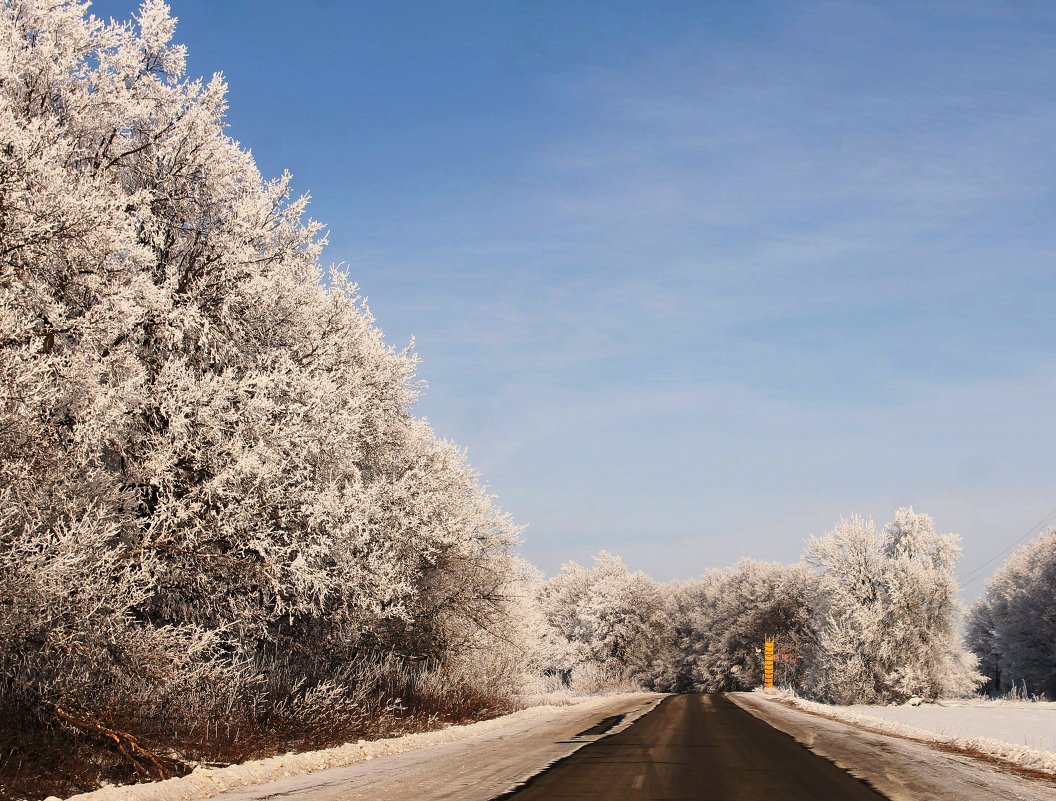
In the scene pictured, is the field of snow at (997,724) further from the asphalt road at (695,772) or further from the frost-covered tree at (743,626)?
the frost-covered tree at (743,626)

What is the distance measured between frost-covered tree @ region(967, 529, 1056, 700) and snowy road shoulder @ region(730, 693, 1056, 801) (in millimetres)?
47347

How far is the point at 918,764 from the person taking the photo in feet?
47.9

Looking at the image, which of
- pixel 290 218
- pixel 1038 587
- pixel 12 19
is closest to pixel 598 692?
pixel 1038 587

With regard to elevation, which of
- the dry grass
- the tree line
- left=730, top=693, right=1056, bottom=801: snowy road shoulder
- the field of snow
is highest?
the tree line

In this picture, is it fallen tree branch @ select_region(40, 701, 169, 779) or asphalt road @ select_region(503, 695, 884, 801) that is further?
fallen tree branch @ select_region(40, 701, 169, 779)

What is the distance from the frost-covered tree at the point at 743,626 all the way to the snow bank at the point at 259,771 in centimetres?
7467

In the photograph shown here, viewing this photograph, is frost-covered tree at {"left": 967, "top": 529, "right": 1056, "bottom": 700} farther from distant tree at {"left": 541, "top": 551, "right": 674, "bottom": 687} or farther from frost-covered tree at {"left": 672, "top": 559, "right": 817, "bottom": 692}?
distant tree at {"left": 541, "top": 551, "right": 674, "bottom": 687}

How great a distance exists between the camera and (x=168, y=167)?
54.5 ft

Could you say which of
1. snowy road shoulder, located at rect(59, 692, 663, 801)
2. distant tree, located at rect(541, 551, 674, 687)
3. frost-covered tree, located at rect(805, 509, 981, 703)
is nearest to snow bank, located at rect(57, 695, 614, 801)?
snowy road shoulder, located at rect(59, 692, 663, 801)

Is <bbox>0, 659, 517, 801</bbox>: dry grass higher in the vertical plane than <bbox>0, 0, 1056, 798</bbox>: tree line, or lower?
lower

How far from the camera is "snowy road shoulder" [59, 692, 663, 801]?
1034 centimetres

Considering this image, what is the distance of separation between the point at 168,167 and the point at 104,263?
386 cm

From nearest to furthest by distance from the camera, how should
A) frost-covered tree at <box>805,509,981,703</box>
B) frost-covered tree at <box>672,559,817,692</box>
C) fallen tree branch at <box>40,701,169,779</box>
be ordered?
fallen tree branch at <box>40,701,169,779</box> < frost-covered tree at <box>805,509,981,703</box> < frost-covered tree at <box>672,559,817,692</box>

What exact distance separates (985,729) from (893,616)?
2439 cm
